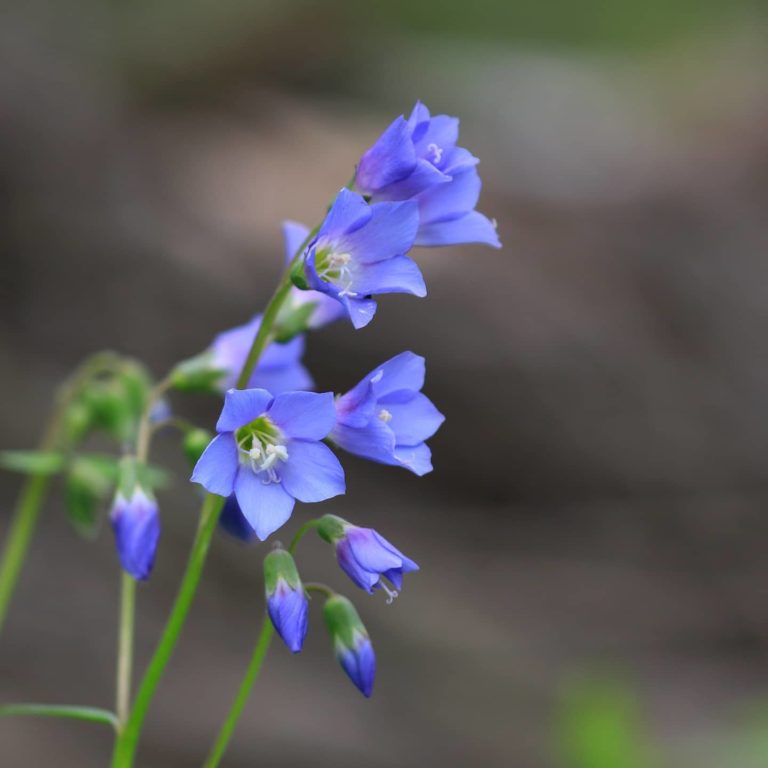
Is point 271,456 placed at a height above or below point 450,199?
below

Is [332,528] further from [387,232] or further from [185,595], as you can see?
[387,232]

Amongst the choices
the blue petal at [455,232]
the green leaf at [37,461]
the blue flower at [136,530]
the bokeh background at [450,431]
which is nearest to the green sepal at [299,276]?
the blue petal at [455,232]

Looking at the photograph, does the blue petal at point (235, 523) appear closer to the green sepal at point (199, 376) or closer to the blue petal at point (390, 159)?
the green sepal at point (199, 376)

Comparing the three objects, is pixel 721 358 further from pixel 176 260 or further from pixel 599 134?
pixel 176 260

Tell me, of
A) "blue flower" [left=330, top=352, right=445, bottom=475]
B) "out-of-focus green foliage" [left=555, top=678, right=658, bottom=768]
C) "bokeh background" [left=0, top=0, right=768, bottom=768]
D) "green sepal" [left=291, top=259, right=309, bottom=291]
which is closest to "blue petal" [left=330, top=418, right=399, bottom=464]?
"blue flower" [left=330, top=352, right=445, bottom=475]

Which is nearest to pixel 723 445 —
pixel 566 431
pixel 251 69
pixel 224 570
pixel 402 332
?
pixel 566 431

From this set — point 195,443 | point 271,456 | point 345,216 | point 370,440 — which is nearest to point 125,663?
point 195,443
